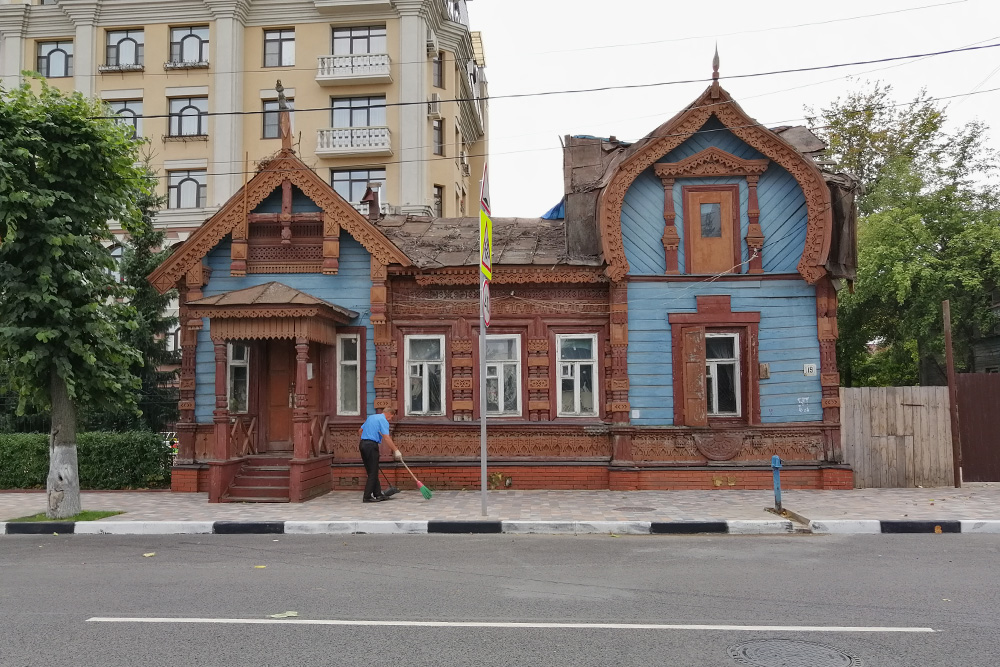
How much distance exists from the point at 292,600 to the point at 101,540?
5.41m

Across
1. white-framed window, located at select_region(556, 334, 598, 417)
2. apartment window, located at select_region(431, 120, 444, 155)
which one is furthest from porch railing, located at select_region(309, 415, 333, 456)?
apartment window, located at select_region(431, 120, 444, 155)

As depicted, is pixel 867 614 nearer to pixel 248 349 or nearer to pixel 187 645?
pixel 187 645

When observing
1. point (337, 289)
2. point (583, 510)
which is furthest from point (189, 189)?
point (583, 510)

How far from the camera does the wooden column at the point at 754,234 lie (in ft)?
51.9

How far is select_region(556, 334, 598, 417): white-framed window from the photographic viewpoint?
1612 centimetres

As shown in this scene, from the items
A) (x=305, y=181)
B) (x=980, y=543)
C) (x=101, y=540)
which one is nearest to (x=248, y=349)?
(x=305, y=181)

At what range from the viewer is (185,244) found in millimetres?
15859

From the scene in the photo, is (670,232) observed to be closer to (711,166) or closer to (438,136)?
(711,166)

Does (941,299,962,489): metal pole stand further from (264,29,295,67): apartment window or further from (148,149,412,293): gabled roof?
(264,29,295,67): apartment window

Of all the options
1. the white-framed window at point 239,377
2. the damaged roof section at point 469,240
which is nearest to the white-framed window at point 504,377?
the damaged roof section at point 469,240

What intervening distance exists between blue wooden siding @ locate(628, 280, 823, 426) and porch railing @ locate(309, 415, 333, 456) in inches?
228

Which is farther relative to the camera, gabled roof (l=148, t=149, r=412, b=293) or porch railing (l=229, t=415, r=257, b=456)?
gabled roof (l=148, t=149, r=412, b=293)

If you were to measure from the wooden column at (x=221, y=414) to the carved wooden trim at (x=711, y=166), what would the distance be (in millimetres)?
8734

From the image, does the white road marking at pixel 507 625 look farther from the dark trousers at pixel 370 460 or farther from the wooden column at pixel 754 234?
the wooden column at pixel 754 234
